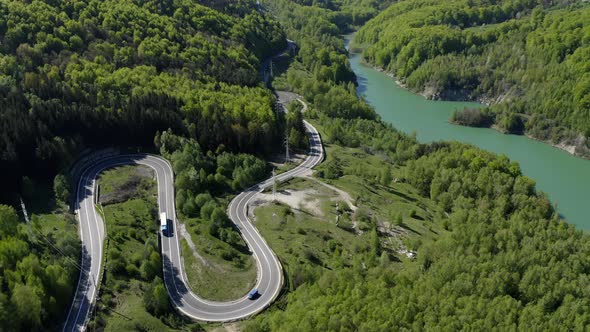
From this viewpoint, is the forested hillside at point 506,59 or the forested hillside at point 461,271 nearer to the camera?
the forested hillside at point 461,271

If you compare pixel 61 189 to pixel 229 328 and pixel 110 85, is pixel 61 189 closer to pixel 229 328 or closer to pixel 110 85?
pixel 110 85

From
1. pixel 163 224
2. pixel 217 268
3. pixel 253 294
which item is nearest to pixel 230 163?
pixel 163 224

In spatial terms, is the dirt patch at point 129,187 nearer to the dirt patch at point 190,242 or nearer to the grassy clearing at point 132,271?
the grassy clearing at point 132,271

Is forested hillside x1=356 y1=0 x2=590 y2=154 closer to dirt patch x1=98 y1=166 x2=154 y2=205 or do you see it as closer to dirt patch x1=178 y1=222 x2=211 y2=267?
dirt patch x1=98 y1=166 x2=154 y2=205

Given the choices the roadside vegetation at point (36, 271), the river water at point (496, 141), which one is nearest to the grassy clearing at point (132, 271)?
the roadside vegetation at point (36, 271)

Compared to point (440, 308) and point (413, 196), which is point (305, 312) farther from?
point (413, 196)

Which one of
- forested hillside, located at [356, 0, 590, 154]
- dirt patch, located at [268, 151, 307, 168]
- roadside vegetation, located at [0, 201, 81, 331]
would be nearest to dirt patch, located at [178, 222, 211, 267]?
roadside vegetation, located at [0, 201, 81, 331]
